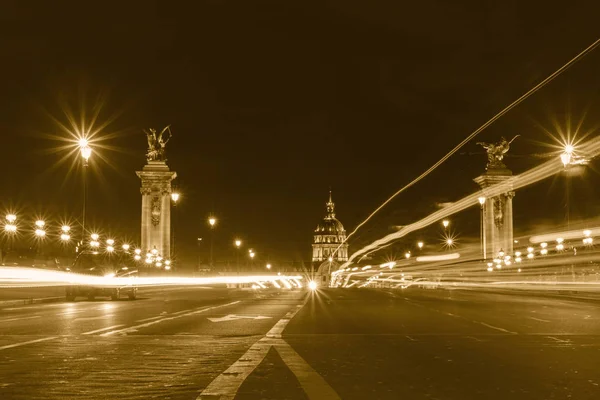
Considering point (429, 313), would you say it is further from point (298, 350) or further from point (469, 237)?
point (469, 237)

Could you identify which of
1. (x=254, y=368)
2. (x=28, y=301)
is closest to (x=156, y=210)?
(x=28, y=301)

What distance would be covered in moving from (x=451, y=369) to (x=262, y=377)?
8.65 feet

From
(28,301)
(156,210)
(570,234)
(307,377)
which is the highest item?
(156,210)

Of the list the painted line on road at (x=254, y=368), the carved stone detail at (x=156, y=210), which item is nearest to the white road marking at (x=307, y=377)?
the painted line on road at (x=254, y=368)

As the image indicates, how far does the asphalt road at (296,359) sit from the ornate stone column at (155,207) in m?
78.5

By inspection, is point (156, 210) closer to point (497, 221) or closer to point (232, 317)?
point (497, 221)

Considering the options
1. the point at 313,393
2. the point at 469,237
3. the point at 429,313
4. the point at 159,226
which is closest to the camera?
the point at 313,393

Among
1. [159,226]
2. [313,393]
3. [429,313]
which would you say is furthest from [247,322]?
→ [159,226]

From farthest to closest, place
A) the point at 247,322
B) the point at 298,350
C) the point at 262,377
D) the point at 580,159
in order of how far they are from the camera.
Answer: the point at 580,159
the point at 247,322
the point at 298,350
the point at 262,377

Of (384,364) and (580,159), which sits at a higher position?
(580,159)

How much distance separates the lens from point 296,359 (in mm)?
12664

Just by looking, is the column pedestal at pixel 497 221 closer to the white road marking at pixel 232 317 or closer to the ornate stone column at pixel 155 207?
the ornate stone column at pixel 155 207

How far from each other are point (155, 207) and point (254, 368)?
89.9 m

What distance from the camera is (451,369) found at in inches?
458
